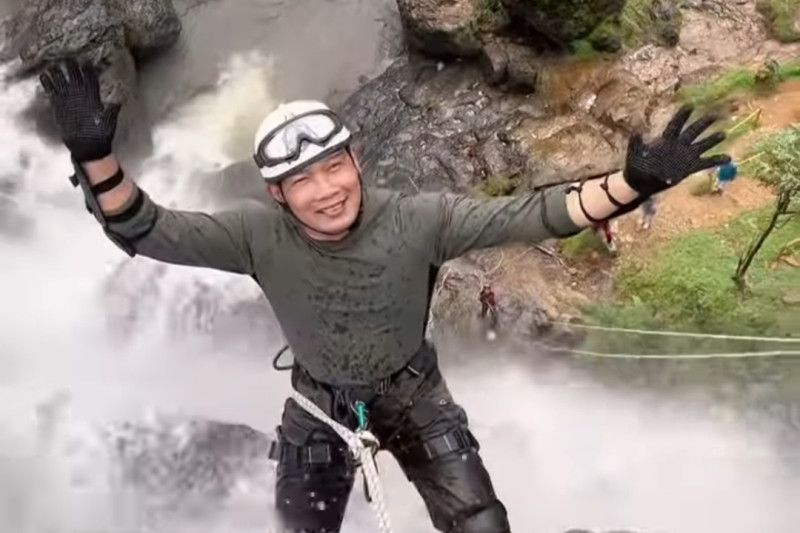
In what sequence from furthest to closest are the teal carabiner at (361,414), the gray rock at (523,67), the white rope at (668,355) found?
the gray rock at (523,67), the white rope at (668,355), the teal carabiner at (361,414)

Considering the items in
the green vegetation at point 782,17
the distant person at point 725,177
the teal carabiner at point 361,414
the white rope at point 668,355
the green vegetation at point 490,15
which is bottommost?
the teal carabiner at point 361,414

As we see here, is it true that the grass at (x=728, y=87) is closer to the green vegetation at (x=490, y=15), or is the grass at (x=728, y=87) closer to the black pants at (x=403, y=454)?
the green vegetation at (x=490, y=15)

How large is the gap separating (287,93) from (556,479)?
6.91m

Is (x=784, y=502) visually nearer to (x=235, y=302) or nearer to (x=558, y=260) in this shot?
(x=558, y=260)

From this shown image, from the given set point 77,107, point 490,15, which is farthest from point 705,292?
point 77,107

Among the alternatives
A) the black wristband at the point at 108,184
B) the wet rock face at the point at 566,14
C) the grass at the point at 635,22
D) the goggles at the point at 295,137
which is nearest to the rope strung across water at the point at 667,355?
the wet rock face at the point at 566,14

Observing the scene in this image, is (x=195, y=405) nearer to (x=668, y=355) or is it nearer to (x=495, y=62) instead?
(x=668, y=355)

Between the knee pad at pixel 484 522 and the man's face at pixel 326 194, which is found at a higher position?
the man's face at pixel 326 194

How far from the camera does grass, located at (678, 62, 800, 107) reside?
10.6 meters

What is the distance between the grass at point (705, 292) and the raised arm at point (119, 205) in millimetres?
4910

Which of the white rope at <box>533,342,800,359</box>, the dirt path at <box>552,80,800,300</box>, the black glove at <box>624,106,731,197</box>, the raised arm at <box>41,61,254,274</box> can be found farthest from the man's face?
the dirt path at <box>552,80,800,300</box>

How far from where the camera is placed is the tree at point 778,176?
773 cm

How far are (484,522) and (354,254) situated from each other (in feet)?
4.43

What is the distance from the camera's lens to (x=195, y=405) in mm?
9055
